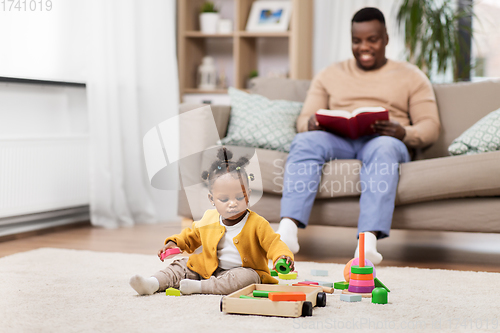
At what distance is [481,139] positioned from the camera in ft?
6.65

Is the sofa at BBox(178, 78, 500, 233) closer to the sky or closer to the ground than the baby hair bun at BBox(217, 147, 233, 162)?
closer to the ground

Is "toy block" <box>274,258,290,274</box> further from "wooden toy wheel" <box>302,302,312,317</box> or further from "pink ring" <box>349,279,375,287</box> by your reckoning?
"pink ring" <box>349,279,375,287</box>

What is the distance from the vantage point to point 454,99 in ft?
7.80

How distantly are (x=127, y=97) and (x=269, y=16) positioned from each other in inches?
42.2

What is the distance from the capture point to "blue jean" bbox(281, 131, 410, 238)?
5.96 ft

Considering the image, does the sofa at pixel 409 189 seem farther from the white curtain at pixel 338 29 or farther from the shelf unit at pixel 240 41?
the white curtain at pixel 338 29

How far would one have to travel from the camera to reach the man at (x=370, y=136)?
6.00 feet

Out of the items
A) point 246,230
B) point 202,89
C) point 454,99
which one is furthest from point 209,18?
point 246,230

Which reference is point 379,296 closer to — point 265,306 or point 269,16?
point 265,306

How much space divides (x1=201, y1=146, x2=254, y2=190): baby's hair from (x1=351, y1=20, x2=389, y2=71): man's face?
1.04m

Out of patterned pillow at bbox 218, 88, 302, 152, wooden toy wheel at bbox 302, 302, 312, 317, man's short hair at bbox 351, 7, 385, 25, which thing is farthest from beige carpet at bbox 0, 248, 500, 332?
→ man's short hair at bbox 351, 7, 385, 25

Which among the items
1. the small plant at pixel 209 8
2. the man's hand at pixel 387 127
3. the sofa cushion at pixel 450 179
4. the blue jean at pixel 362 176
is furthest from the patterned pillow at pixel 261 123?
the small plant at pixel 209 8

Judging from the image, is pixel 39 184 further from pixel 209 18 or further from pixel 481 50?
pixel 481 50

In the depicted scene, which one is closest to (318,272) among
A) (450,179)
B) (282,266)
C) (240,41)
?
(282,266)
